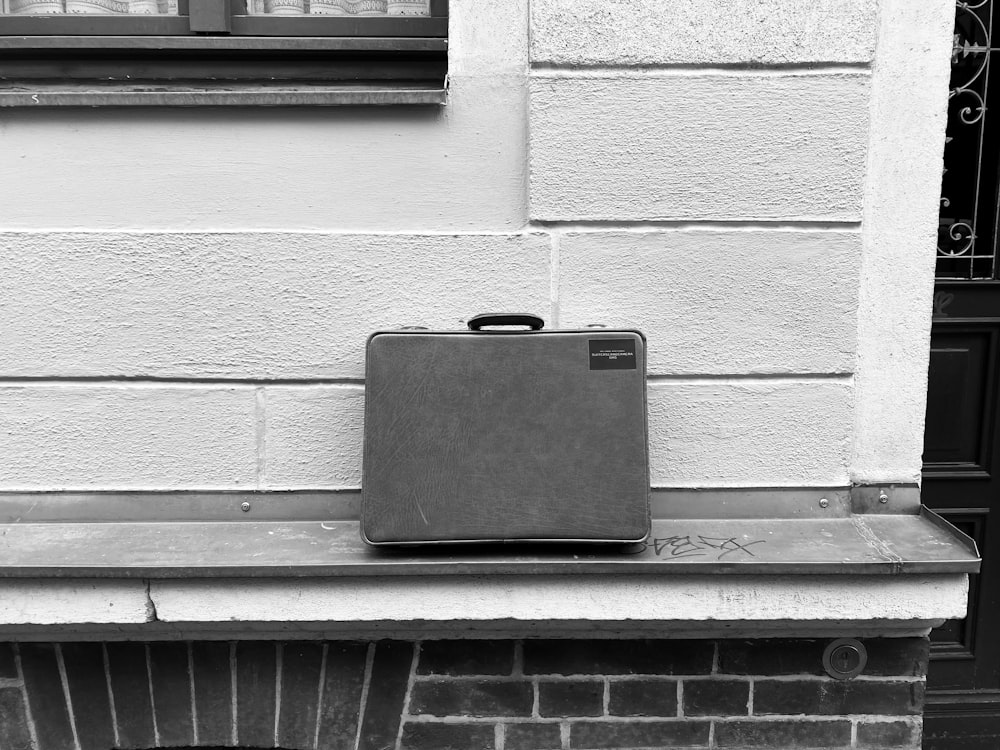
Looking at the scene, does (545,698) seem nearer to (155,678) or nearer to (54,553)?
(155,678)

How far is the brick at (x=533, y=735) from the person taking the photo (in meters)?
1.95

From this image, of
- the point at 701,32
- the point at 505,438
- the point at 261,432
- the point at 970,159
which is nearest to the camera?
the point at 505,438

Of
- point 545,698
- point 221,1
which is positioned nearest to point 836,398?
point 545,698

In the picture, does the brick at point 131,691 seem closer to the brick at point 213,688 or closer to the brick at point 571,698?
the brick at point 213,688

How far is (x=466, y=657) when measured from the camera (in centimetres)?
193

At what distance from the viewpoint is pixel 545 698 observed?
1.94 metres

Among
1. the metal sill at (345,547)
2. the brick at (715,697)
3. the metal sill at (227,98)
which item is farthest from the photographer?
the brick at (715,697)

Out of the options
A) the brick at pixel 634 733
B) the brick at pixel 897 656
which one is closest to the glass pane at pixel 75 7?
the brick at pixel 634 733

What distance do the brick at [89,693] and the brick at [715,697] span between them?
1435 millimetres

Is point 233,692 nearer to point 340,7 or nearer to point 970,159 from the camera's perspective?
point 340,7

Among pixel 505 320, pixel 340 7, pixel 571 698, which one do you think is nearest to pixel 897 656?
pixel 571 698

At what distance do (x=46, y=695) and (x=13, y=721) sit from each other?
4.3 inches

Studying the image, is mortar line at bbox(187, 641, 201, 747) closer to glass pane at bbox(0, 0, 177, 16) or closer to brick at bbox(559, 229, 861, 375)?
brick at bbox(559, 229, 861, 375)

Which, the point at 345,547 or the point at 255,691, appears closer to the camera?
the point at 345,547
